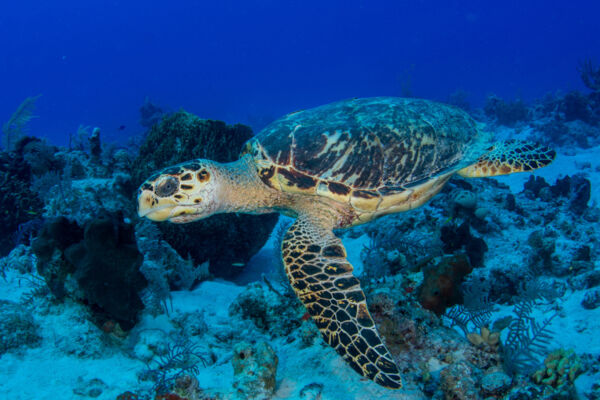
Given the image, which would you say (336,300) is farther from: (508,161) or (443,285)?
(508,161)

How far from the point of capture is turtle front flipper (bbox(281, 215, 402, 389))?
2.15 meters

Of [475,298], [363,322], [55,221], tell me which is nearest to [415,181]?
[475,298]

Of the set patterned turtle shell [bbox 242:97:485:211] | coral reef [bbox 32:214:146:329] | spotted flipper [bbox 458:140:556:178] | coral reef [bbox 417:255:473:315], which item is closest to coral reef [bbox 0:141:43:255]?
coral reef [bbox 32:214:146:329]

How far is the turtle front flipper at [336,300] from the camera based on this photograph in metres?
2.15

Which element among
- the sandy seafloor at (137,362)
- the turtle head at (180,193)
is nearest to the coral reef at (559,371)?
the sandy seafloor at (137,362)

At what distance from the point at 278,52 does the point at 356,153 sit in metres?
122

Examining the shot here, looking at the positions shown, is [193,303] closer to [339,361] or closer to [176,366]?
[176,366]

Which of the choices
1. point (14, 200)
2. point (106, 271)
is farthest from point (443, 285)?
point (14, 200)

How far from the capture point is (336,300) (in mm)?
2535

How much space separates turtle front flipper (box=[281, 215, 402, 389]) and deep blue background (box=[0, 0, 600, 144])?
42313 mm

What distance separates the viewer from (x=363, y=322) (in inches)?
93.5

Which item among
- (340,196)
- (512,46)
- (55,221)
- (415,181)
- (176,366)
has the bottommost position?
(176,366)

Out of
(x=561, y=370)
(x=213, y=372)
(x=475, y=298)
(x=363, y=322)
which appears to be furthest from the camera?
(x=475, y=298)

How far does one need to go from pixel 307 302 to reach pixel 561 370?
1.93m
